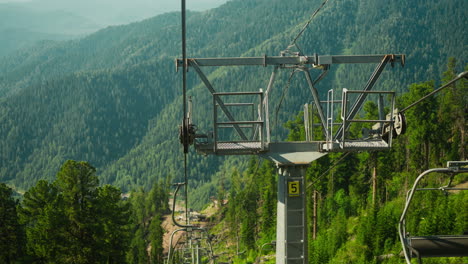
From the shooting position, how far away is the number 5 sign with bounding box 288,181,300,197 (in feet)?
33.0

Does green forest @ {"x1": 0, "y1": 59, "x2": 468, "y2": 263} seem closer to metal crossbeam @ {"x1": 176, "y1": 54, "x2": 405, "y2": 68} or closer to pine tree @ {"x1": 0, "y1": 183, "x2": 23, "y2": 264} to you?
pine tree @ {"x1": 0, "y1": 183, "x2": 23, "y2": 264}

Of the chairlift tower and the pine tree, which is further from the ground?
the chairlift tower

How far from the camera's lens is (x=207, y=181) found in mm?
195625

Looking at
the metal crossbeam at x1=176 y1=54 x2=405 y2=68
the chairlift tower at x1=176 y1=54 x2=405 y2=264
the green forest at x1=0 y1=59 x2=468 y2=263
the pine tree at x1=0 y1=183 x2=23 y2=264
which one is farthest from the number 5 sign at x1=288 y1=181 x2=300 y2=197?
the pine tree at x1=0 y1=183 x2=23 y2=264

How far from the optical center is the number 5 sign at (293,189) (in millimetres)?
10047

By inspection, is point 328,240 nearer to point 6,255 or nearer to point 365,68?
point 6,255

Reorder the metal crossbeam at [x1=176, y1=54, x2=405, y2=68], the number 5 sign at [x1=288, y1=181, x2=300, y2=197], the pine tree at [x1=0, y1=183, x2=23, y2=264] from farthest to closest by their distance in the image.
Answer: the pine tree at [x1=0, y1=183, x2=23, y2=264] < the metal crossbeam at [x1=176, y1=54, x2=405, y2=68] < the number 5 sign at [x1=288, y1=181, x2=300, y2=197]

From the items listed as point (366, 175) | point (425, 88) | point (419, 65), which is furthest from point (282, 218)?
point (419, 65)

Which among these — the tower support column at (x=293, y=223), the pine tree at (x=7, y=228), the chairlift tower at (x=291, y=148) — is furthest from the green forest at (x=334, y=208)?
the tower support column at (x=293, y=223)

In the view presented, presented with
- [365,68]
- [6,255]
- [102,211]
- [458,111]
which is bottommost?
[6,255]

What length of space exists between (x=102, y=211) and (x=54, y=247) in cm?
398

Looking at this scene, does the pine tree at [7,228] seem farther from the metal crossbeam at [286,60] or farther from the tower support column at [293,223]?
the tower support column at [293,223]

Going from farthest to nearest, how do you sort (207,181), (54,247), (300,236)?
(207,181), (54,247), (300,236)

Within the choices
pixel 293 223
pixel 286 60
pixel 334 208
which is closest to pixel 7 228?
pixel 334 208
